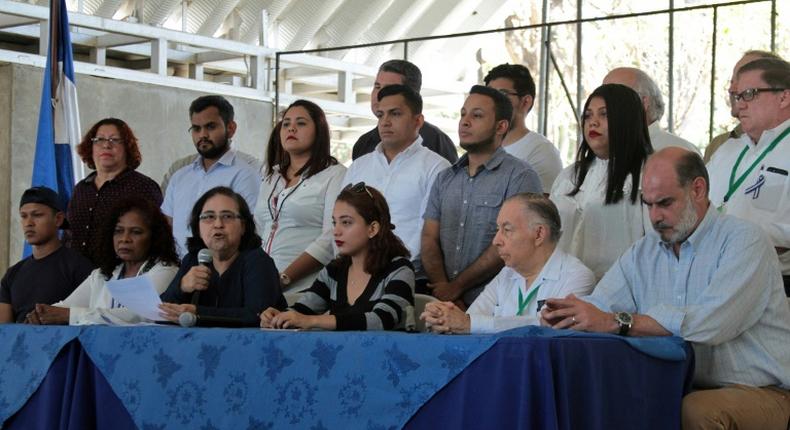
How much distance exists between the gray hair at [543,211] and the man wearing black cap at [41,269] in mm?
2034

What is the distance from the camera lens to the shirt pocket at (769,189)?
12.6 feet

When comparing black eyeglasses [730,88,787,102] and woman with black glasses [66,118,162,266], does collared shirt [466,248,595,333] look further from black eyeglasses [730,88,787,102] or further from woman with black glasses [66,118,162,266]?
woman with black glasses [66,118,162,266]

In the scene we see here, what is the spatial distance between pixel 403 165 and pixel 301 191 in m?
0.42

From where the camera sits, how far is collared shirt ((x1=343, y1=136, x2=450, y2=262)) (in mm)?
4707

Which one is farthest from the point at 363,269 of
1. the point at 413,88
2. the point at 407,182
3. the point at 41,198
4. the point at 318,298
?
the point at 41,198

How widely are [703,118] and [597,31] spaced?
1.18 m

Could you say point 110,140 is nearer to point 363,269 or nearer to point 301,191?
point 301,191

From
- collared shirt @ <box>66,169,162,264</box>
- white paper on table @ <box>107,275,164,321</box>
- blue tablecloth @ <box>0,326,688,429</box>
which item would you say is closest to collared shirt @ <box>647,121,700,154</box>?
blue tablecloth @ <box>0,326,688,429</box>

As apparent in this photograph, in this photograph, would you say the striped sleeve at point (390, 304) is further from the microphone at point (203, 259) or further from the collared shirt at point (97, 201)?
the collared shirt at point (97, 201)

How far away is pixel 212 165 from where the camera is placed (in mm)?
5375

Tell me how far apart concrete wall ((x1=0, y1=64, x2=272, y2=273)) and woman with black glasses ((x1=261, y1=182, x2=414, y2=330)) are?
392 centimetres

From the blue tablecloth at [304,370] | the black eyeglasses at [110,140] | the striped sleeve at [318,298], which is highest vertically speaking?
the black eyeglasses at [110,140]

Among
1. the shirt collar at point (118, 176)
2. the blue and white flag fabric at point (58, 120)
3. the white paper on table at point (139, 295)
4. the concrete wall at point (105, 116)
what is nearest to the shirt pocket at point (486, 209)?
the white paper on table at point (139, 295)

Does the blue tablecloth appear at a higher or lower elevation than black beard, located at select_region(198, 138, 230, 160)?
lower
